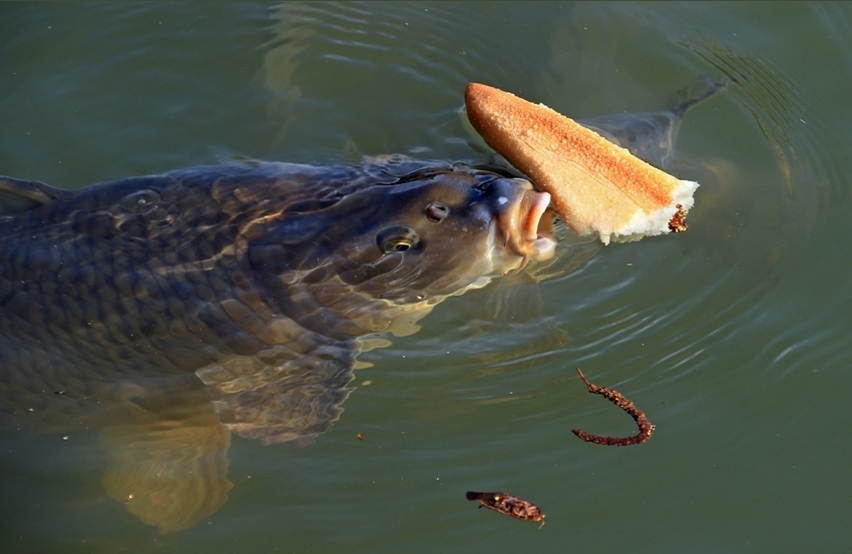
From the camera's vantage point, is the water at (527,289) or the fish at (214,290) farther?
the water at (527,289)

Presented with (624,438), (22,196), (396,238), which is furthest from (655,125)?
(22,196)

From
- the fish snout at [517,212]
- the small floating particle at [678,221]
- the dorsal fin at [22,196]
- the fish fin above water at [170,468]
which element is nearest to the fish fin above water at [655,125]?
the small floating particle at [678,221]

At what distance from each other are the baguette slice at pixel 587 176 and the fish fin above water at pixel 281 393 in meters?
0.97

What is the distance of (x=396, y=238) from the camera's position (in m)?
3.14

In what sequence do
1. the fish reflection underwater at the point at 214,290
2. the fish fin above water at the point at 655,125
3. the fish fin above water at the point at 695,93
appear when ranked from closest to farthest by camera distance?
the fish reflection underwater at the point at 214,290 < the fish fin above water at the point at 655,125 < the fish fin above water at the point at 695,93

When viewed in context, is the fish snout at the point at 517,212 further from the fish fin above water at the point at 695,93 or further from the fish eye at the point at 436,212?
the fish fin above water at the point at 695,93

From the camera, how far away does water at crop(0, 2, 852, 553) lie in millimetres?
3318

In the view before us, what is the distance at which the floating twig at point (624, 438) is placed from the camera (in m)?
3.35

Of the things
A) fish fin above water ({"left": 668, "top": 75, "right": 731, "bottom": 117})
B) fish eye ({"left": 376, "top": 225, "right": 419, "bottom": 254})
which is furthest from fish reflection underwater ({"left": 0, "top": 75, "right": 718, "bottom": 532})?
fish fin above water ({"left": 668, "top": 75, "right": 731, "bottom": 117})

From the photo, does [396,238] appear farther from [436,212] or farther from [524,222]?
[524,222]

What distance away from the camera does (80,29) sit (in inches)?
189

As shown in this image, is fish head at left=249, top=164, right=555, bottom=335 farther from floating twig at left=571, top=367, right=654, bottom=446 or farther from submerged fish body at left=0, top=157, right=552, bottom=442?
floating twig at left=571, top=367, right=654, bottom=446

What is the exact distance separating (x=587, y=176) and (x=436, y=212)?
617 millimetres

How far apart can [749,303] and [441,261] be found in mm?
1426
